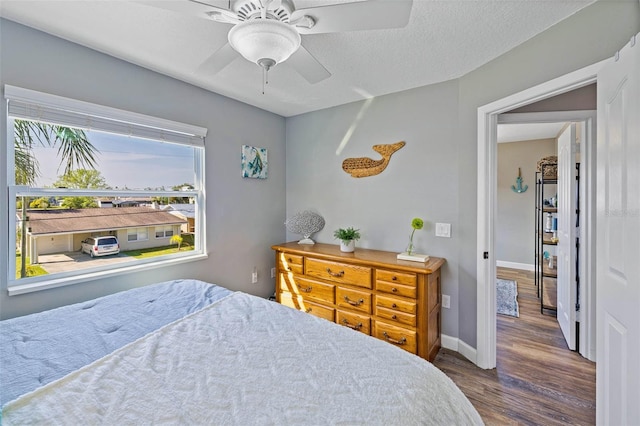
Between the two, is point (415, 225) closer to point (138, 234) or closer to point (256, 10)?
point (256, 10)

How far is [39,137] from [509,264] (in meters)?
6.68

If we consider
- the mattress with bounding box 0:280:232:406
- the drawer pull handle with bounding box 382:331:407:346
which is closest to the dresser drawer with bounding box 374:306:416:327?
the drawer pull handle with bounding box 382:331:407:346

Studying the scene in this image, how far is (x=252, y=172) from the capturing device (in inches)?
123

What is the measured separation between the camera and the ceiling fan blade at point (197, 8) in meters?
1.08

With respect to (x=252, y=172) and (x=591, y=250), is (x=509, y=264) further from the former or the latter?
(x=252, y=172)

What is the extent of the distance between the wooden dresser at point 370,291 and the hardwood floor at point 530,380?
0.35 meters

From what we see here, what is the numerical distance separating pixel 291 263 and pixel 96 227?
1674 millimetres

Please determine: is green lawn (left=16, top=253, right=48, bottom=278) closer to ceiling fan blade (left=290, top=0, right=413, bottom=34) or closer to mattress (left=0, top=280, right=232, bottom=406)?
mattress (left=0, top=280, right=232, bottom=406)

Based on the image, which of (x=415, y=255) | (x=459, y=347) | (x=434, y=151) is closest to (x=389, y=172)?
(x=434, y=151)

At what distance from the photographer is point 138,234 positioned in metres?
2.35

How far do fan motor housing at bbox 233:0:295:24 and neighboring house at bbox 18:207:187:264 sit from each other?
5.88 feet

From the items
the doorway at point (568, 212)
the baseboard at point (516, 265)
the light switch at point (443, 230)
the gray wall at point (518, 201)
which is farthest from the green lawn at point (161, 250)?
the baseboard at point (516, 265)

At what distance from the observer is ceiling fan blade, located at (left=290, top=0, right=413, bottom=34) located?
1079mm

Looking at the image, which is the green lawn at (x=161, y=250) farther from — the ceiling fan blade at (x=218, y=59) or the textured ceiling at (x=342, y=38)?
the ceiling fan blade at (x=218, y=59)
